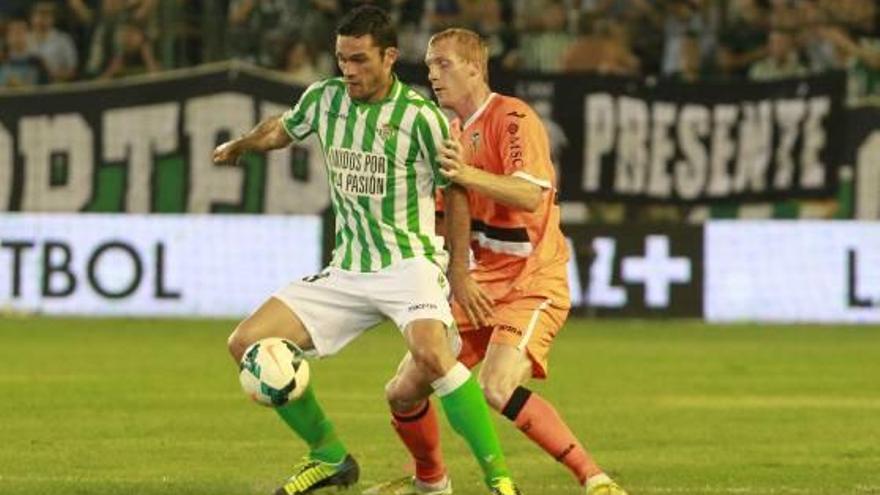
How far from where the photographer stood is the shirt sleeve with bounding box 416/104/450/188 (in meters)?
9.38

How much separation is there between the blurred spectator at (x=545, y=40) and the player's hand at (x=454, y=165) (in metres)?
13.4

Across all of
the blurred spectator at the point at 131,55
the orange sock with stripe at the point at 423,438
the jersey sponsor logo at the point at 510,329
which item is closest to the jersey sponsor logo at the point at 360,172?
the jersey sponsor logo at the point at 510,329

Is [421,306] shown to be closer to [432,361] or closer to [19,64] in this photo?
[432,361]

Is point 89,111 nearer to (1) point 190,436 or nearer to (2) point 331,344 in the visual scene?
(1) point 190,436

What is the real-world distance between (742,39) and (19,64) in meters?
7.03

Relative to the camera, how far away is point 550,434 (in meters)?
9.45

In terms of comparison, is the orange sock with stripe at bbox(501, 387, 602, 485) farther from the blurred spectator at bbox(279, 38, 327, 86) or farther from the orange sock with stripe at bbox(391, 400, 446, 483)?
the blurred spectator at bbox(279, 38, 327, 86)

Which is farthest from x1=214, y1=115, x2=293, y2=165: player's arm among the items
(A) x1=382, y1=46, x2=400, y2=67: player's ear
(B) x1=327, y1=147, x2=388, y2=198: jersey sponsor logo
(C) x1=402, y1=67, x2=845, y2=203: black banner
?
(C) x1=402, y1=67, x2=845, y2=203: black banner

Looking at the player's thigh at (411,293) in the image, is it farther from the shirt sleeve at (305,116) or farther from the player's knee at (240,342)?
the shirt sleeve at (305,116)

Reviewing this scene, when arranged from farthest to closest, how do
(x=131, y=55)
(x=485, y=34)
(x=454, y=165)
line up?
(x=131, y=55) → (x=485, y=34) → (x=454, y=165)

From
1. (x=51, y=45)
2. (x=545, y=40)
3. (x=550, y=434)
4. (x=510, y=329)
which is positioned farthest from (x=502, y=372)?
(x=51, y=45)

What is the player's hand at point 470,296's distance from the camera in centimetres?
951

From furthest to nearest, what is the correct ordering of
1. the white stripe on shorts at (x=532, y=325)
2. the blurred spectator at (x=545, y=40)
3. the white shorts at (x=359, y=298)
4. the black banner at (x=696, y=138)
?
the blurred spectator at (x=545, y=40)
the black banner at (x=696, y=138)
the white stripe on shorts at (x=532, y=325)
the white shorts at (x=359, y=298)

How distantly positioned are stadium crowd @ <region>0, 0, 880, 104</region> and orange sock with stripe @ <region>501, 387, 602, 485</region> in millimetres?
13208
